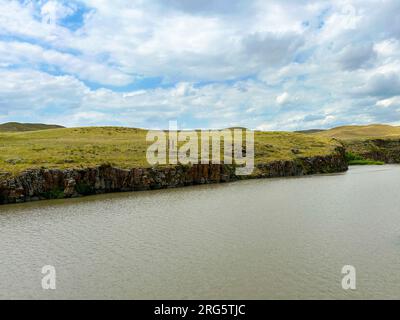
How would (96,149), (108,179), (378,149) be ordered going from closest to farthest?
(108,179) → (96,149) → (378,149)

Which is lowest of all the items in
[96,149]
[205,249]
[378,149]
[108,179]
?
[205,249]

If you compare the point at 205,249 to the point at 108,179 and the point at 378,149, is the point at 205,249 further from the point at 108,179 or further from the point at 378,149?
the point at 378,149

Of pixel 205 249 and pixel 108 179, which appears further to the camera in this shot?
pixel 108 179

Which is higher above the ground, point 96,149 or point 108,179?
point 96,149

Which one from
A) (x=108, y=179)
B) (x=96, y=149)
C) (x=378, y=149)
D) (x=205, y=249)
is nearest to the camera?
(x=205, y=249)

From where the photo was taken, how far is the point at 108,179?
69.1m

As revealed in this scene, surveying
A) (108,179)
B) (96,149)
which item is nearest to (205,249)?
(108,179)

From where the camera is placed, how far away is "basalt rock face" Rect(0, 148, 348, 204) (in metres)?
59.9

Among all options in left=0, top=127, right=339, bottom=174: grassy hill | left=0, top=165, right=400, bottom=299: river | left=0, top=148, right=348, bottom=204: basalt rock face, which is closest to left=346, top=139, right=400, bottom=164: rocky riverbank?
left=0, top=127, right=339, bottom=174: grassy hill

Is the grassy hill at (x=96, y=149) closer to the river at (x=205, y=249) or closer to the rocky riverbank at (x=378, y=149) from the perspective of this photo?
the river at (x=205, y=249)

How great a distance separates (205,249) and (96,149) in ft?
189

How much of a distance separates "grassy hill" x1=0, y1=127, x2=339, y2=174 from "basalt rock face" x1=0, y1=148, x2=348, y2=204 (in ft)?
6.85

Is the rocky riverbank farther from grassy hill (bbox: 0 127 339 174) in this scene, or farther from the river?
the river
